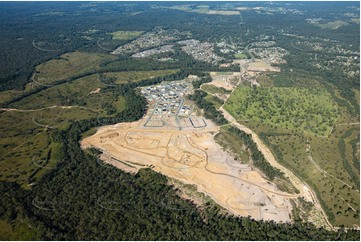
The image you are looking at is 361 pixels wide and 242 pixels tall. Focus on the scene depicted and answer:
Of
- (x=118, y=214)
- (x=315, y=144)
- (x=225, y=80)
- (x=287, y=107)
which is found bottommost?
(x=225, y=80)

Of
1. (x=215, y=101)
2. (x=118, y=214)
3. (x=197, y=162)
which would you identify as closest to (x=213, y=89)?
(x=215, y=101)

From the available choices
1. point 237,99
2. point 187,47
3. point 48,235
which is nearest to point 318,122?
point 237,99

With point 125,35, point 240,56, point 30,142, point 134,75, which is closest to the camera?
point 30,142

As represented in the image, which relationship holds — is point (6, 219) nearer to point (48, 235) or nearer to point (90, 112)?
point (48, 235)

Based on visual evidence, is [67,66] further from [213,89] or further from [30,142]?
[30,142]

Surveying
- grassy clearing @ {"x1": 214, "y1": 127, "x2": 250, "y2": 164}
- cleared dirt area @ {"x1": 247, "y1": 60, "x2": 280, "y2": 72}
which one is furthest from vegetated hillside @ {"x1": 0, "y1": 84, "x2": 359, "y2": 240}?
cleared dirt area @ {"x1": 247, "y1": 60, "x2": 280, "y2": 72}

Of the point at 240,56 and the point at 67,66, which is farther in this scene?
the point at 240,56
